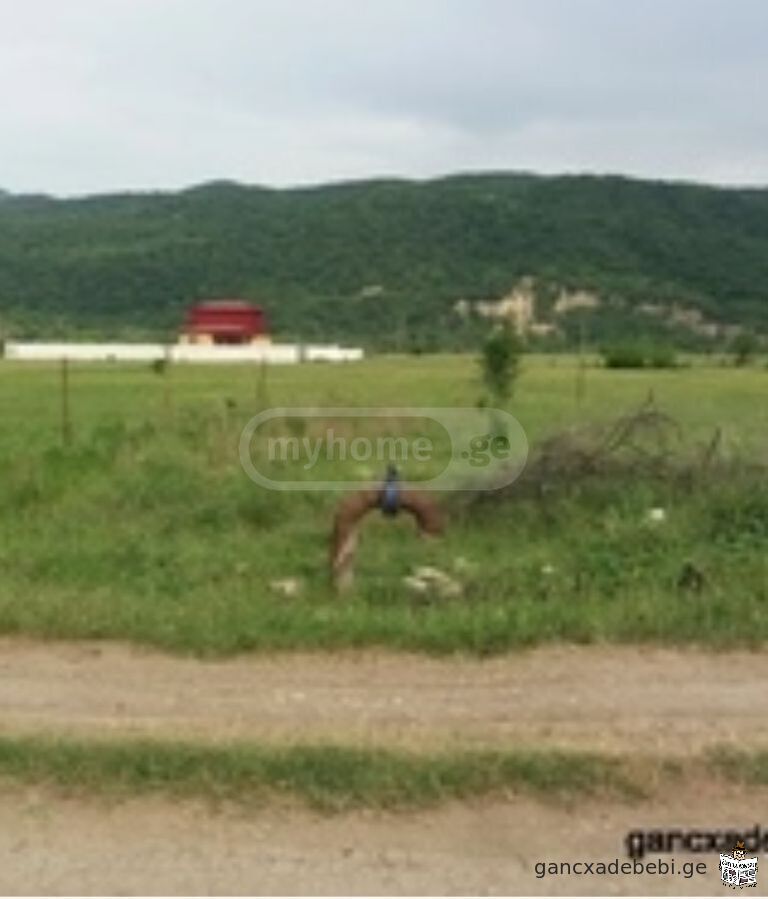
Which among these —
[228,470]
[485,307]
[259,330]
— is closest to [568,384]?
[228,470]

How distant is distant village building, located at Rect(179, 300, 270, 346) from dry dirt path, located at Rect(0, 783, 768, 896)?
65788 mm

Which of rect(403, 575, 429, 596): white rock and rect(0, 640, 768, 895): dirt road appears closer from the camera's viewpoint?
rect(0, 640, 768, 895): dirt road

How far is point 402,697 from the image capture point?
466 cm

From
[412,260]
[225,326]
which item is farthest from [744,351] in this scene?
[412,260]

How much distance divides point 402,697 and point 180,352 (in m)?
61.4

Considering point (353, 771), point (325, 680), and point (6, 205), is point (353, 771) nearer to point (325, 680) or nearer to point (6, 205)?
point (325, 680)

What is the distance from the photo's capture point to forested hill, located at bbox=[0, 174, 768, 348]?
86.2 meters

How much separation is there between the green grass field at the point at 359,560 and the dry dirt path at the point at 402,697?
0.19 meters

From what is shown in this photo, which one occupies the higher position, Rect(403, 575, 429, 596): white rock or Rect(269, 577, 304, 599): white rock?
Rect(403, 575, 429, 596): white rock

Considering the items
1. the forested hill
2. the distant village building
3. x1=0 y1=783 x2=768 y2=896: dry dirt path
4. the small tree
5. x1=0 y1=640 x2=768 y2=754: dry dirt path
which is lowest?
x1=0 y1=783 x2=768 y2=896: dry dirt path

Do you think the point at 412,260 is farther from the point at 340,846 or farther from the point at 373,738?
the point at 340,846

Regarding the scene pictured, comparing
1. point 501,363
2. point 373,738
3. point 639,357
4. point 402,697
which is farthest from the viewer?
point 639,357

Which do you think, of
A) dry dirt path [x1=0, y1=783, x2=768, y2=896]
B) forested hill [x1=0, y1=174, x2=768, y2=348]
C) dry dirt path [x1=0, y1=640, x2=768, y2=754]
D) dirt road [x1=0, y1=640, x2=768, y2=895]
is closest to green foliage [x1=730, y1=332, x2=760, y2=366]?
forested hill [x1=0, y1=174, x2=768, y2=348]

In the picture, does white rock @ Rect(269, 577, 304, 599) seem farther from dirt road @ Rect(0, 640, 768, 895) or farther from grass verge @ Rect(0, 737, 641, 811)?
grass verge @ Rect(0, 737, 641, 811)
